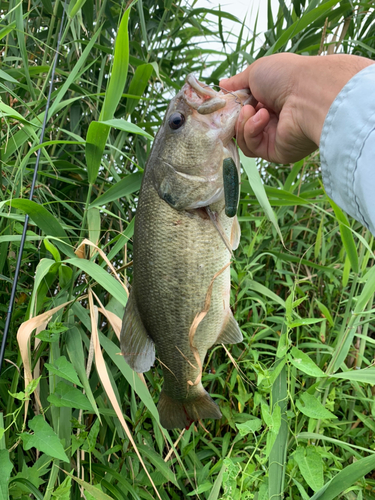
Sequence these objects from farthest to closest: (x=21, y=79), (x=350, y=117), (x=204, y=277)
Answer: (x=21, y=79), (x=204, y=277), (x=350, y=117)

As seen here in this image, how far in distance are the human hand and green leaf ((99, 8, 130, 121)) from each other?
418 mm

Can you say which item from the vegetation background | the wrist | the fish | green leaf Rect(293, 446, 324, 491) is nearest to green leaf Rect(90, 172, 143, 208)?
the vegetation background

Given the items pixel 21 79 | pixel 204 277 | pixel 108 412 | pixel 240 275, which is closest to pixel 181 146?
pixel 204 277

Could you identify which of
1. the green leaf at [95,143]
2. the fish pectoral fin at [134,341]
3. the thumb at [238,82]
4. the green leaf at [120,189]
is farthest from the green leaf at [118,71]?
the fish pectoral fin at [134,341]

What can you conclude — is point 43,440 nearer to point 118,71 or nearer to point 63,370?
point 63,370

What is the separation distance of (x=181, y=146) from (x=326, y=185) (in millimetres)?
461

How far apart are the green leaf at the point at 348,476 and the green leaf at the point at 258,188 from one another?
29.3 inches

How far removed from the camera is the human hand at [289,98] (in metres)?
1.25

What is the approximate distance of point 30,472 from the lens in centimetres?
144

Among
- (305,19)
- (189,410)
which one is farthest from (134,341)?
(305,19)

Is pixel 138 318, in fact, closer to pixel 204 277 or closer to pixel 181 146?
pixel 204 277

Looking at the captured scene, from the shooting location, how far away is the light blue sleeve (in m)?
1.01

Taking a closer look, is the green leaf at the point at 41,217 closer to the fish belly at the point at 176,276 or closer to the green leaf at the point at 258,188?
the fish belly at the point at 176,276

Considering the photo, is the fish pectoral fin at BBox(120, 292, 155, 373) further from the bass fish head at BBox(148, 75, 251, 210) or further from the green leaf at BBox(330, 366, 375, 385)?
the green leaf at BBox(330, 366, 375, 385)
